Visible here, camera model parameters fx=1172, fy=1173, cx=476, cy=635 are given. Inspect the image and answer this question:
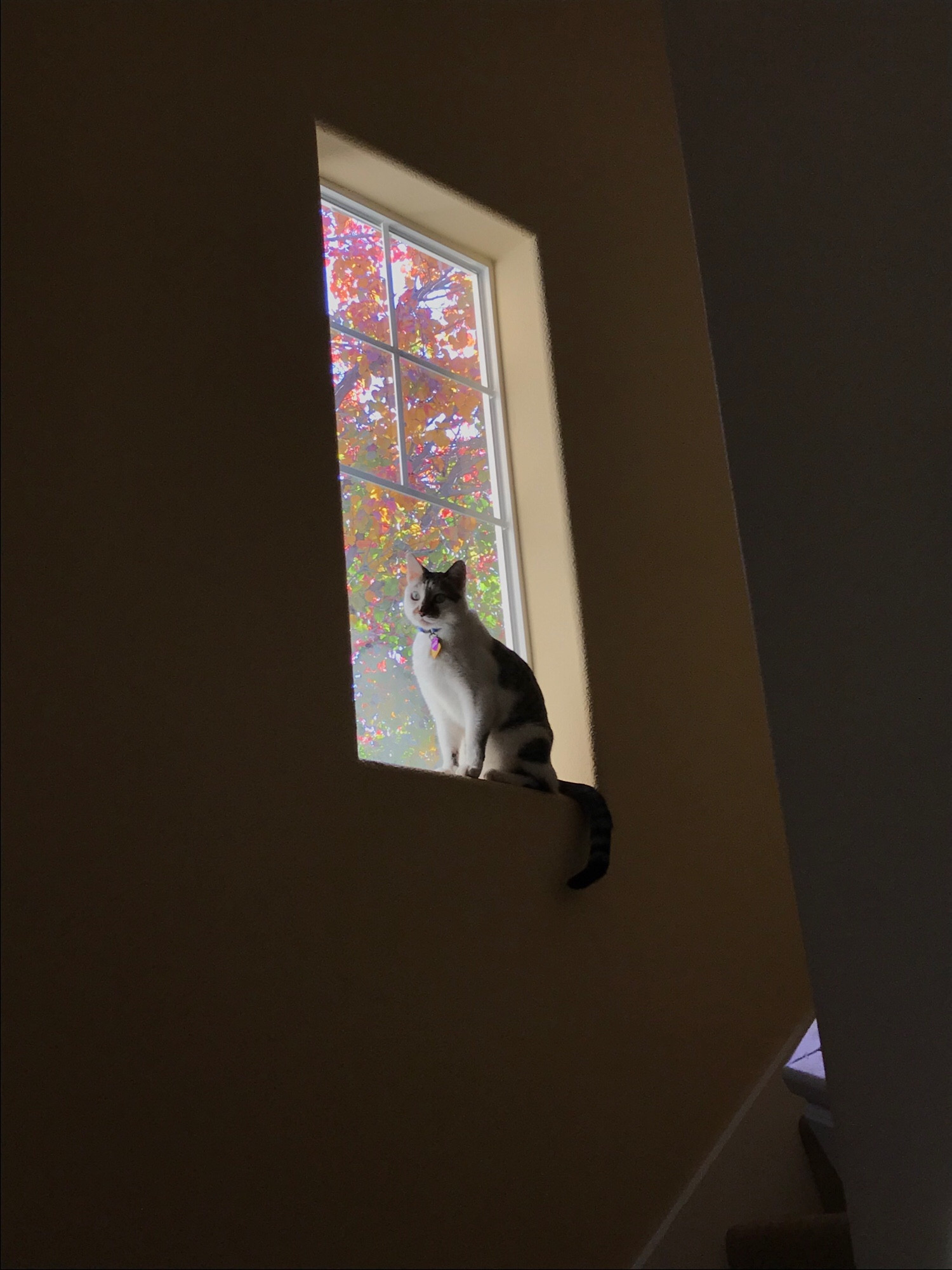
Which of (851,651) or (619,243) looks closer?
(851,651)

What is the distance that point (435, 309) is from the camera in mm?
3072

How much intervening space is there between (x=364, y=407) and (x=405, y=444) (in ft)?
0.44

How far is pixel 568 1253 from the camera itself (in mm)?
2332

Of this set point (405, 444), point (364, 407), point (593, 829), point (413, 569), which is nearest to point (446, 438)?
point (405, 444)

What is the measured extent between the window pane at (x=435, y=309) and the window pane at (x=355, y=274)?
1.9 inches

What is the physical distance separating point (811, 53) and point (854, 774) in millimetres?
573

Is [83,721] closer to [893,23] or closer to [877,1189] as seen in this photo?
[877,1189]

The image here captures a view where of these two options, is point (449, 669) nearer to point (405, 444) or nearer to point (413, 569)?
point (413, 569)

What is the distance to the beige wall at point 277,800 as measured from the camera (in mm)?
1860

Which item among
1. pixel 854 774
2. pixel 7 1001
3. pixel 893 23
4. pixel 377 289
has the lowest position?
pixel 7 1001

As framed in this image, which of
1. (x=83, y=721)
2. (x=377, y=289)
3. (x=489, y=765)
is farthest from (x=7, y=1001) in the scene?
(x=377, y=289)

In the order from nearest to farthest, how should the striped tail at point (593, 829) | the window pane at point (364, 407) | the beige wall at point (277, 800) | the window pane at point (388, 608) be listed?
the beige wall at point (277, 800) < the striped tail at point (593, 829) < the window pane at point (388, 608) < the window pane at point (364, 407)

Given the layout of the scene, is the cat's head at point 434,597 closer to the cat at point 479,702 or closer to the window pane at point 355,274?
the cat at point 479,702

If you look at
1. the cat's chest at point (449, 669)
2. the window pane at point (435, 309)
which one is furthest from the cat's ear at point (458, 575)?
the window pane at point (435, 309)
